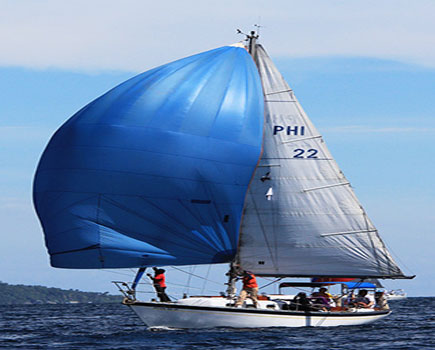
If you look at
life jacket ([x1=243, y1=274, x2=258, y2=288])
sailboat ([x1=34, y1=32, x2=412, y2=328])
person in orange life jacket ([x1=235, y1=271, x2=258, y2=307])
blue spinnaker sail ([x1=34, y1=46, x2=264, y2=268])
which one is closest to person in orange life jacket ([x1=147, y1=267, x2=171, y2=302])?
sailboat ([x1=34, y1=32, x2=412, y2=328])

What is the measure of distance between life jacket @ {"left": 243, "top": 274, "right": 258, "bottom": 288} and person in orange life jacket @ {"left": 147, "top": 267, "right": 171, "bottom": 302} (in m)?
2.62

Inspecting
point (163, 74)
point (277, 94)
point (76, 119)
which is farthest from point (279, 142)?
point (76, 119)

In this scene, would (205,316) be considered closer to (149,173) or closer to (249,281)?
(249,281)

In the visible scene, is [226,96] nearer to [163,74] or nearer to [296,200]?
[163,74]

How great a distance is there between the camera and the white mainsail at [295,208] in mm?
32375

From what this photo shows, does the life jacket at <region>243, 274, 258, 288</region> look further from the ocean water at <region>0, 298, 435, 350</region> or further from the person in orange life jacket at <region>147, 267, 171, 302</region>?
the person in orange life jacket at <region>147, 267, 171, 302</region>

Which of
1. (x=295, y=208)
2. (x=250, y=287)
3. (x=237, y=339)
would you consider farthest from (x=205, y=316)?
(x=295, y=208)

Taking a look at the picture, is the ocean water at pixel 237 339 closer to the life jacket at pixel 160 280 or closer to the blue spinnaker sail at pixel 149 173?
the life jacket at pixel 160 280

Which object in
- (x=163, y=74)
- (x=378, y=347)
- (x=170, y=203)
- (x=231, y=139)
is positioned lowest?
(x=378, y=347)

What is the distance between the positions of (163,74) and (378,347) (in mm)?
10943

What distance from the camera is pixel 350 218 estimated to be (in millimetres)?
32781

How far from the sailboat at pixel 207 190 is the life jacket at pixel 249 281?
710 mm

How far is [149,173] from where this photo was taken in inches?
1142

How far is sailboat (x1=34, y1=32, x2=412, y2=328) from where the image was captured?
95.2ft
